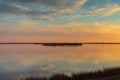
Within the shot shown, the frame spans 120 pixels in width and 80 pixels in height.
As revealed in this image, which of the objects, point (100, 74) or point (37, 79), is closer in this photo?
point (37, 79)

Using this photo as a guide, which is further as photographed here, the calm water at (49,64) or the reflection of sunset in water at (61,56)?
Answer: the reflection of sunset in water at (61,56)

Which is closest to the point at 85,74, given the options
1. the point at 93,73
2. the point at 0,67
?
the point at 93,73

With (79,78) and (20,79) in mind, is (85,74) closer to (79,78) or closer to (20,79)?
(79,78)

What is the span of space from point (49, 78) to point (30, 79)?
1109 mm

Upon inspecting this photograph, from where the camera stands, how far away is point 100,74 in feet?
67.7

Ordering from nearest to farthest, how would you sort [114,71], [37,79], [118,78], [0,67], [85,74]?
[118,78], [37,79], [85,74], [114,71], [0,67]

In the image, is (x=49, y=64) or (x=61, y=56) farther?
(x=61, y=56)

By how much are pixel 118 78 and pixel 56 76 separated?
447cm

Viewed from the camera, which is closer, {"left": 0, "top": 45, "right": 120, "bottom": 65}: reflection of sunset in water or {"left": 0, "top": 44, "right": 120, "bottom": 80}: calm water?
{"left": 0, "top": 44, "right": 120, "bottom": 80}: calm water

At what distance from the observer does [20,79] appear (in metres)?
18.9

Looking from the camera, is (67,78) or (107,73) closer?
(67,78)

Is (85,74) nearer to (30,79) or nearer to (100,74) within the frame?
(100,74)

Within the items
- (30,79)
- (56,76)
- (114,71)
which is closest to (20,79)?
(30,79)

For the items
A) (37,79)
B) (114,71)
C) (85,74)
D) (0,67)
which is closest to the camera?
(37,79)
